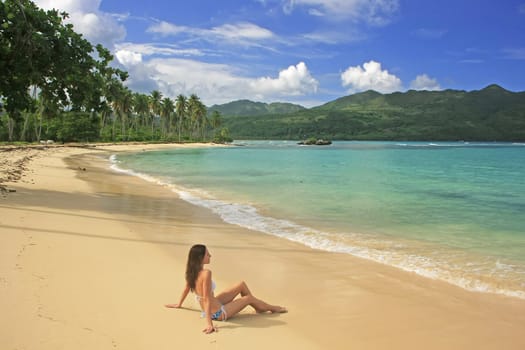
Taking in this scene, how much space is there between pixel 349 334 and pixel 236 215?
9235mm

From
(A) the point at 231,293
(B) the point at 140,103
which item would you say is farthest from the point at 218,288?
(B) the point at 140,103

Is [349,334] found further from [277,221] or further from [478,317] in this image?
[277,221]

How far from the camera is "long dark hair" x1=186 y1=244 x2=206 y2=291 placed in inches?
193

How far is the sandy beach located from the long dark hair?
0.45 meters

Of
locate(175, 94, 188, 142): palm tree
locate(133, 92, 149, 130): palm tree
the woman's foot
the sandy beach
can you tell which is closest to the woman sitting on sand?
the sandy beach

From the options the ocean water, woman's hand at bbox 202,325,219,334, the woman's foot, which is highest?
woman's hand at bbox 202,325,219,334

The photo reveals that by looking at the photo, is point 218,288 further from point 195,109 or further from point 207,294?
point 195,109

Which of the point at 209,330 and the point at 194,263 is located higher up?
the point at 194,263

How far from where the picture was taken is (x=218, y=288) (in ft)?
21.0

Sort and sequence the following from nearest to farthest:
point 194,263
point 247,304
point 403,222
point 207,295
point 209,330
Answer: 1. point 209,330
2. point 207,295
3. point 194,263
4. point 247,304
5. point 403,222

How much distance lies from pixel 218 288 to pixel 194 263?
1.62 metres

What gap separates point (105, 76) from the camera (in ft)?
51.7

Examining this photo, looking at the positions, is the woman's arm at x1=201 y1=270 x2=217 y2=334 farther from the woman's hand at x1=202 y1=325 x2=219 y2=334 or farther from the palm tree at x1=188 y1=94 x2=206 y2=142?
the palm tree at x1=188 y1=94 x2=206 y2=142

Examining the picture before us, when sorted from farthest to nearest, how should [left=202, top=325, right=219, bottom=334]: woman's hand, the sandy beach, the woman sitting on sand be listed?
the woman sitting on sand, [left=202, top=325, right=219, bottom=334]: woman's hand, the sandy beach
